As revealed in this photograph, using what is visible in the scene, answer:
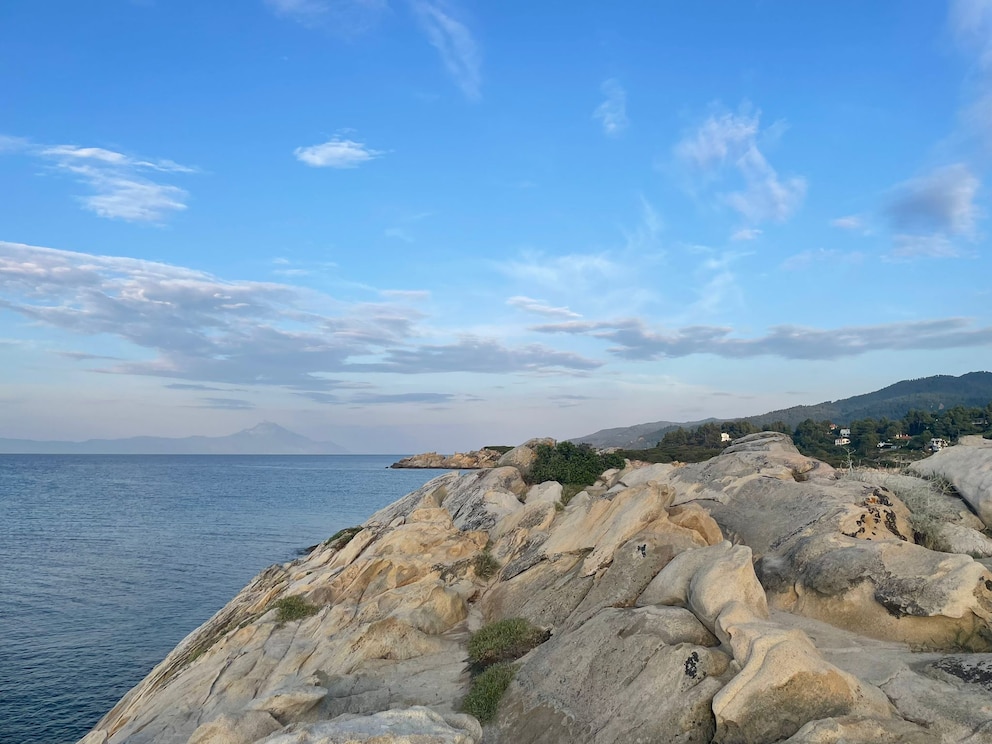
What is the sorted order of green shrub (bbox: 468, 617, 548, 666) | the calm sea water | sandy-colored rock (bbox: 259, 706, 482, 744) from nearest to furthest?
sandy-colored rock (bbox: 259, 706, 482, 744) → green shrub (bbox: 468, 617, 548, 666) → the calm sea water

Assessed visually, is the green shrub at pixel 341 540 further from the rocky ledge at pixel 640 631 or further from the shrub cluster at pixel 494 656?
the shrub cluster at pixel 494 656

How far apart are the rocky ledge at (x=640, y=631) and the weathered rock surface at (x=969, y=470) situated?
2.24ft

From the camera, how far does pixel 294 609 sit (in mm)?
26469

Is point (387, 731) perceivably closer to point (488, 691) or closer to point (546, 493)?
point (488, 691)

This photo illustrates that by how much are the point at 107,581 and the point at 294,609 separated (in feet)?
132

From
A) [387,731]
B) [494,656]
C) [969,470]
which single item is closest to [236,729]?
[387,731]

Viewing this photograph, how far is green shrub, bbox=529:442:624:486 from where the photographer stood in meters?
37.1

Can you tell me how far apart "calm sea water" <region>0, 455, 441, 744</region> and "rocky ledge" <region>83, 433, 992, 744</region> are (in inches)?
336

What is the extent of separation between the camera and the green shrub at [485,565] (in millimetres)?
26189

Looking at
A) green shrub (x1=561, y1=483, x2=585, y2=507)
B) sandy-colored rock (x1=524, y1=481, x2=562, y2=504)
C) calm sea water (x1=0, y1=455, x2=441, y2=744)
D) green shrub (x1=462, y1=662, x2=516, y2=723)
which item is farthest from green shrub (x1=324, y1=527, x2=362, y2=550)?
green shrub (x1=462, y1=662, x2=516, y2=723)

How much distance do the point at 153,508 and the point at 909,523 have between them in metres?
115

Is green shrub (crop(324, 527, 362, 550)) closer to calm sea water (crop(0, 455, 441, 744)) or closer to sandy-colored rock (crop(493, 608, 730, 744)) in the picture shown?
calm sea water (crop(0, 455, 441, 744))

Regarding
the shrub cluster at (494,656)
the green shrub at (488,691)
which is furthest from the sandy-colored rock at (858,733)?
the shrub cluster at (494,656)

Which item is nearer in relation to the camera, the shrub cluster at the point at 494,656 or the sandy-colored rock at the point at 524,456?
the shrub cluster at the point at 494,656
